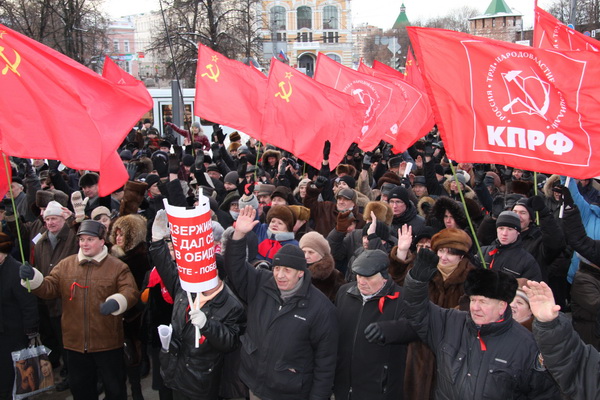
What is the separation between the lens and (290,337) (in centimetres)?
390

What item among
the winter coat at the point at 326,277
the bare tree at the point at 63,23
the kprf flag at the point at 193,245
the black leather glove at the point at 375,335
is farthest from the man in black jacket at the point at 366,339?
the bare tree at the point at 63,23

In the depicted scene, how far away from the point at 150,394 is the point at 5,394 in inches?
47.3

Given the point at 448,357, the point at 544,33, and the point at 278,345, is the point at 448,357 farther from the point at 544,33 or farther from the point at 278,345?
the point at 544,33

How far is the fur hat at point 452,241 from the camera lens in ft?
14.4

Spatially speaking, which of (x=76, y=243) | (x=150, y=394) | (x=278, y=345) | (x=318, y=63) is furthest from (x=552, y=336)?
(x=318, y=63)

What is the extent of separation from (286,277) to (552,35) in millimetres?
3125

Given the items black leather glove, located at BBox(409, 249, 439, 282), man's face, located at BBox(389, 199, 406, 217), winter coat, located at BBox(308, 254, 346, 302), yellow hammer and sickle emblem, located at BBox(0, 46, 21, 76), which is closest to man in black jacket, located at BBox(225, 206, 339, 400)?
winter coat, located at BBox(308, 254, 346, 302)

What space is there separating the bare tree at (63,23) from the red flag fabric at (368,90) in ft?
70.3

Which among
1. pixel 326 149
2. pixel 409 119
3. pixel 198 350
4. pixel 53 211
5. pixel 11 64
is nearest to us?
pixel 198 350

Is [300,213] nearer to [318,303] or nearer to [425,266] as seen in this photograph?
[318,303]

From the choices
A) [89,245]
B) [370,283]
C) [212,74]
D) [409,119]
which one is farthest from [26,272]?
[409,119]

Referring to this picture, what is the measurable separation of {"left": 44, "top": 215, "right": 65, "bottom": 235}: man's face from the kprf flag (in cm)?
232

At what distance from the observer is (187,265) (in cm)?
382

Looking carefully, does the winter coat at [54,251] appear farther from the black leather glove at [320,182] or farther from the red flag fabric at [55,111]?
the black leather glove at [320,182]
